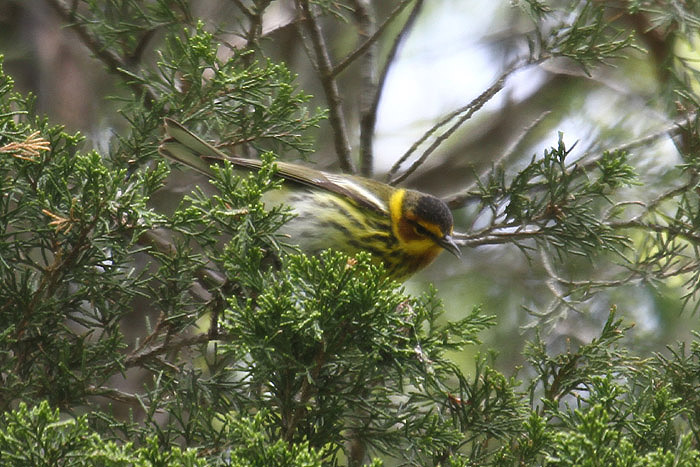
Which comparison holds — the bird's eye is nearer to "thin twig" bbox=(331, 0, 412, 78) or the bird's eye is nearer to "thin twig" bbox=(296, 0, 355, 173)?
"thin twig" bbox=(296, 0, 355, 173)

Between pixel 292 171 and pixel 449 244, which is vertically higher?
pixel 292 171

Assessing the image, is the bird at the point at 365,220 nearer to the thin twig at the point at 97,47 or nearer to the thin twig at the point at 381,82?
the thin twig at the point at 381,82

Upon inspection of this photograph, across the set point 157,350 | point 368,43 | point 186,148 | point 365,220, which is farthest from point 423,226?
point 157,350

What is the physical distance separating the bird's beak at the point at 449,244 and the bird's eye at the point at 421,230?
6 centimetres

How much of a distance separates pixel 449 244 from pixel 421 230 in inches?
5.1

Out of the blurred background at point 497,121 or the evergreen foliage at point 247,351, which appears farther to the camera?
the blurred background at point 497,121

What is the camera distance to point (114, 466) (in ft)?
5.32

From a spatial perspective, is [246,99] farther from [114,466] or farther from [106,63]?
[114,466]

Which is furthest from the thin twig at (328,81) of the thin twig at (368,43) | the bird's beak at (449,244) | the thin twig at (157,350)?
the thin twig at (157,350)

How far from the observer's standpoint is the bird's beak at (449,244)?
325cm

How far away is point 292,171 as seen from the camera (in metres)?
3.53

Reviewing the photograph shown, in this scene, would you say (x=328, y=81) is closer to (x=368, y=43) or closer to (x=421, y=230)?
(x=368, y=43)

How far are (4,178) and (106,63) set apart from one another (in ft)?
4.23

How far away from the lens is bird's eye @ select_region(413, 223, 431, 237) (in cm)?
329
